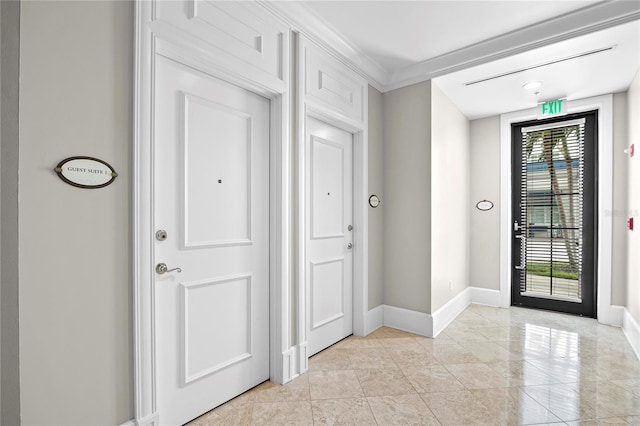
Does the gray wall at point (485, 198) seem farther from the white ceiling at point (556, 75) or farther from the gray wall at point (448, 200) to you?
the white ceiling at point (556, 75)

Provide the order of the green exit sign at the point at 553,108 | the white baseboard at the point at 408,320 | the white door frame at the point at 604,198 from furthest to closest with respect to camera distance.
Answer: the green exit sign at the point at 553,108 → the white door frame at the point at 604,198 → the white baseboard at the point at 408,320

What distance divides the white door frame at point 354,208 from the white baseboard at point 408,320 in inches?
14.3

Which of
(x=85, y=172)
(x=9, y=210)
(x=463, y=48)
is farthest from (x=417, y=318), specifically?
(x=9, y=210)

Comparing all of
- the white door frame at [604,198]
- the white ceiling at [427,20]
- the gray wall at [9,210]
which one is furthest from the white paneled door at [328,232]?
the white door frame at [604,198]

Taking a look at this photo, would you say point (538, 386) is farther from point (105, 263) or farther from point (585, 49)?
point (105, 263)

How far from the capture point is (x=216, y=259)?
1.97 meters

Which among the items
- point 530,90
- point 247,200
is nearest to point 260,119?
point 247,200

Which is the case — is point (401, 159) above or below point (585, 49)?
below

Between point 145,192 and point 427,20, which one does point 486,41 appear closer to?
point 427,20

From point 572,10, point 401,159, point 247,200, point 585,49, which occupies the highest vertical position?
point 572,10

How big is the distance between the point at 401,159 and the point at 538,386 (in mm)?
2184

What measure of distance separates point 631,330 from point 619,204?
1270 millimetres

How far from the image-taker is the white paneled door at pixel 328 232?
271cm

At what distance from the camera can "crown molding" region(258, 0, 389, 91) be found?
7.24 ft
